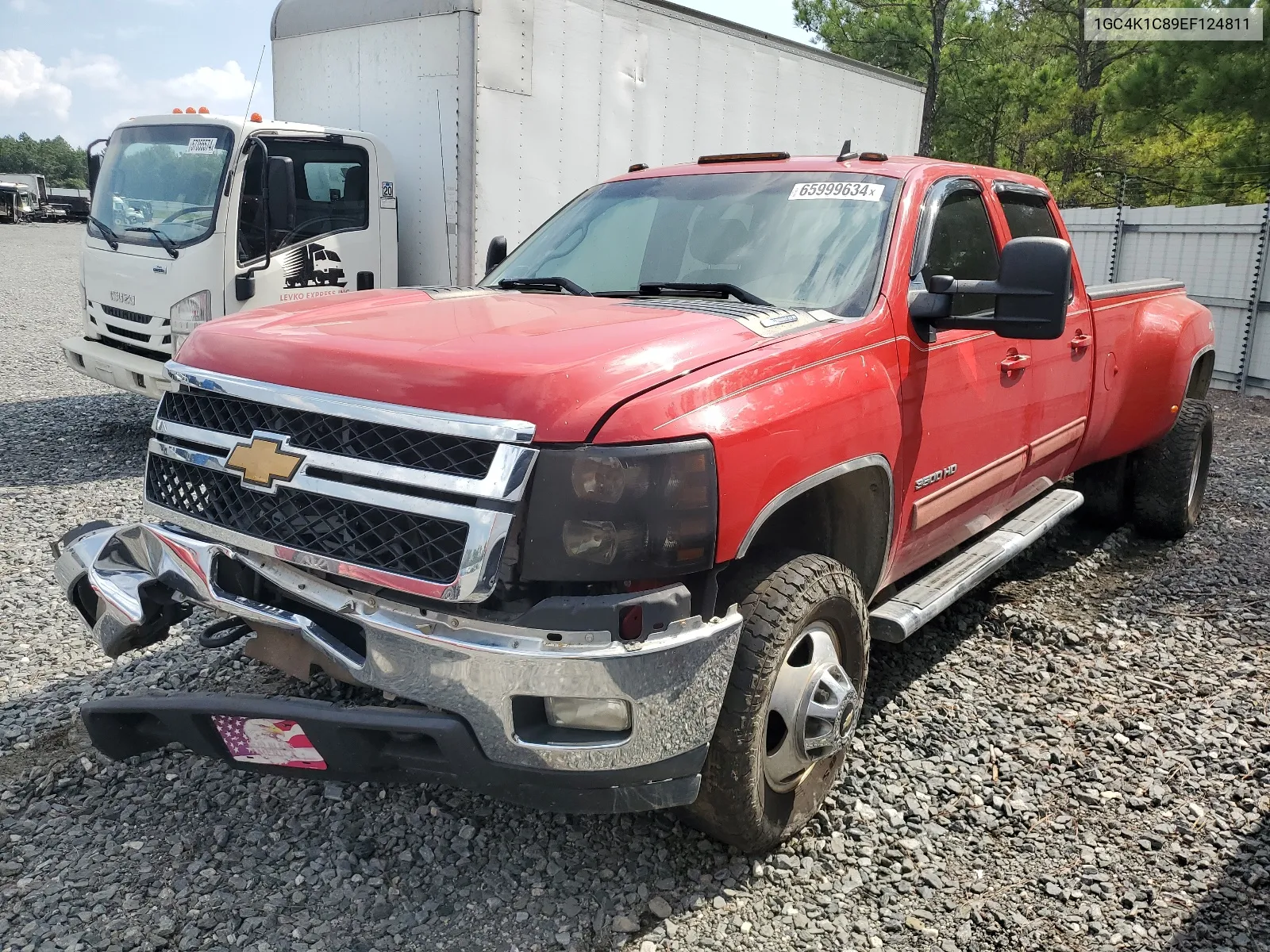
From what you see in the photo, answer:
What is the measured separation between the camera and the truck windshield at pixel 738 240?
137 inches

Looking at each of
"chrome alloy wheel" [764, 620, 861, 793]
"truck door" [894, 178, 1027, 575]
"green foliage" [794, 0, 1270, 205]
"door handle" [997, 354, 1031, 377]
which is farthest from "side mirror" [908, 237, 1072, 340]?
"green foliage" [794, 0, 1270, 205]

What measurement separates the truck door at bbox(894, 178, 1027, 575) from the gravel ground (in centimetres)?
72

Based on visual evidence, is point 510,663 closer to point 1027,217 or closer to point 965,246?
point 965,246

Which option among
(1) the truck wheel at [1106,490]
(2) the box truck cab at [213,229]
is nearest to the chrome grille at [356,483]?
(2) the box truck cab at [213,229]

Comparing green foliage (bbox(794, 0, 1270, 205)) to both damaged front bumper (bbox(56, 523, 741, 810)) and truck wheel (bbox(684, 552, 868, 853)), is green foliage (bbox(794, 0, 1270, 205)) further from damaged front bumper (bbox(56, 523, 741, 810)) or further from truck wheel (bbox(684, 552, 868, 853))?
damaged front bumper (bbox(56, 523, 741, 810))

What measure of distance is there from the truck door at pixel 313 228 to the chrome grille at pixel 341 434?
469cm

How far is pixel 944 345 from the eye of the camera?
3.62 m

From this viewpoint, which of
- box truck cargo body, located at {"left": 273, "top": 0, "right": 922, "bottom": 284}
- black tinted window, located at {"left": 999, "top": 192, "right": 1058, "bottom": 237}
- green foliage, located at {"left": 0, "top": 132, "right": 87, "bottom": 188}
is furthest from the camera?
green foliage, located at {"left": 0, "top": 132, "right": 87, "bottom": 188}

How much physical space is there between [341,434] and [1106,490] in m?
5.03

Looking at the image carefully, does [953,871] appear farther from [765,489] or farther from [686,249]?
[686,249]

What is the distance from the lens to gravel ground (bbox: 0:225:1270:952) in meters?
2.69

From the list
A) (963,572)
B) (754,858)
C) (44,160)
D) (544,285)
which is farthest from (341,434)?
(44,160)

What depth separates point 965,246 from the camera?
4.10 meters

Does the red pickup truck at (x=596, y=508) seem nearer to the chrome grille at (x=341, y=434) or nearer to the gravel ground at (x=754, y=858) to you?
the chrome grille at (x=341, y=434)
